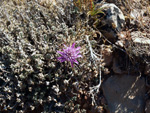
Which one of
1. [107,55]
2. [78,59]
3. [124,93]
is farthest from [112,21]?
[124,93]

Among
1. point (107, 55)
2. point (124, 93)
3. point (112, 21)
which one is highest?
point (112, 21)

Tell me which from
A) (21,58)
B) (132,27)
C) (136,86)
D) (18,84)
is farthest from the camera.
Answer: (132,27)

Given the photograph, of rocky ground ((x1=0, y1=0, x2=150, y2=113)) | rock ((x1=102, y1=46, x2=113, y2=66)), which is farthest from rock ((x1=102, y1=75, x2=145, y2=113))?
rock ((x1=102, y1=46, x2=113, y2=66))

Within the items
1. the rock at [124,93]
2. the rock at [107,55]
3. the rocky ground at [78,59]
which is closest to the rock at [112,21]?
the rocky ground at [78,59]

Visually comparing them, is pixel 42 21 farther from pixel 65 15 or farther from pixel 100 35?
pixel 100 35

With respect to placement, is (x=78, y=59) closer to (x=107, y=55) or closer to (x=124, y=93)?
(x=107, y=55)

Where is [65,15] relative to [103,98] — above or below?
above

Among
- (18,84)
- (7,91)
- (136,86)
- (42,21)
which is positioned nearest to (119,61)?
(136,86)
